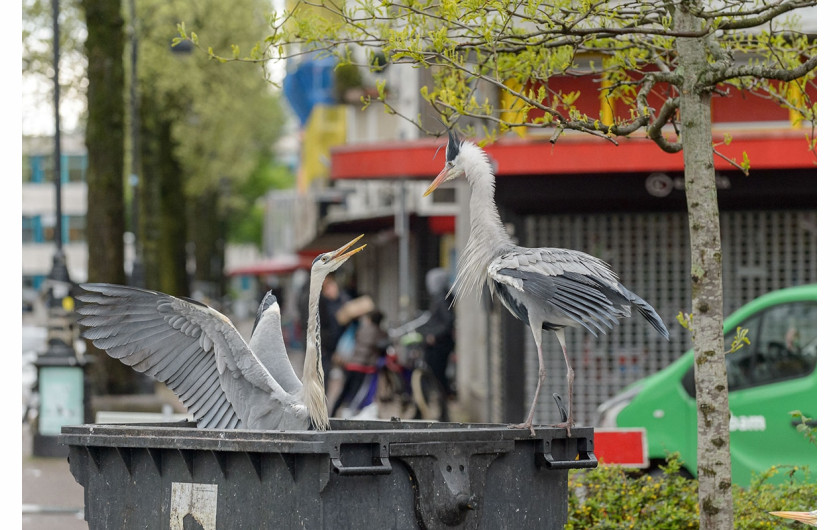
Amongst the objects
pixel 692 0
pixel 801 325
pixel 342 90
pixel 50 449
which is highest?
pixel 342 90

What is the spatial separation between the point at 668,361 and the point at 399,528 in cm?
979

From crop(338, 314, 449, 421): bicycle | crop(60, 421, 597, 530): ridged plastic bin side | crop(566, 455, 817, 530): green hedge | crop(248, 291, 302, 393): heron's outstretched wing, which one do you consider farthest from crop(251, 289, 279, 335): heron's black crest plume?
crop(338, 314, 449, 421): bicycle

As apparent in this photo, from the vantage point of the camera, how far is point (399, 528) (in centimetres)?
546

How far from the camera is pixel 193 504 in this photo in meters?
5.62

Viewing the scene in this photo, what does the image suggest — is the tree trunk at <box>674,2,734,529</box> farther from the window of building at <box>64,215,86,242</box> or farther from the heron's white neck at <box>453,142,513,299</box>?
the window of building at <box>64,215,86,242</box>

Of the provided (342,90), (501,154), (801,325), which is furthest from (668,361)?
(342,90)

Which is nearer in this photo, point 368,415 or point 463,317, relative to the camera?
point 368,415

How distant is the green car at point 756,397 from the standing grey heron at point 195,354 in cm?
488

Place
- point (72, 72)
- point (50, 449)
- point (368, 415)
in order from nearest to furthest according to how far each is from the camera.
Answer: point (50, 449)
point (368, 415)
point (72, 72)

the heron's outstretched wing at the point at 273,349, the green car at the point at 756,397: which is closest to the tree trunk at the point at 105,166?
the green car at the point at 756,397

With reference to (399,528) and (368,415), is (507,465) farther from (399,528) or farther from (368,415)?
(368,415)

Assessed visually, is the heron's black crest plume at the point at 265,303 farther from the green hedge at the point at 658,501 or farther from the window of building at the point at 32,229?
the window of building at the point at 32,229

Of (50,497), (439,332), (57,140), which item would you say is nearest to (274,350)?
(50,497)

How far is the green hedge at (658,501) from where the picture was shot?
7.35 meters
